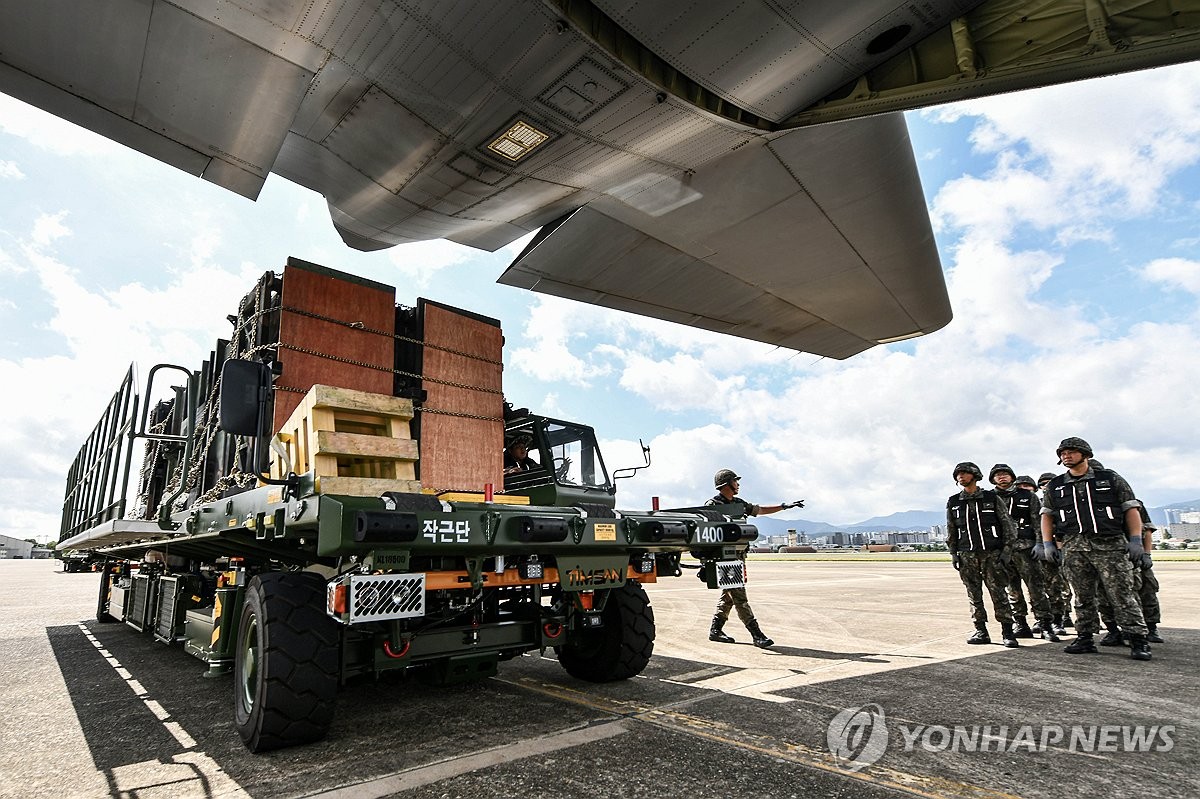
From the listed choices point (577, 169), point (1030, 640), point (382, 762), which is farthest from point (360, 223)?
point (1030, 640)

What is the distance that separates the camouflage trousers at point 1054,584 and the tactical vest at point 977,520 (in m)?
0.96

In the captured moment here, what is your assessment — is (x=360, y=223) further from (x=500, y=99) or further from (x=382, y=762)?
(x=382, y=762)

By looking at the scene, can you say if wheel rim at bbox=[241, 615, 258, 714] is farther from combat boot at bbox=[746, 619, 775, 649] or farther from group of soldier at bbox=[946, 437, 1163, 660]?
group of soldier at bbox=[946, 437, 1163, 660]

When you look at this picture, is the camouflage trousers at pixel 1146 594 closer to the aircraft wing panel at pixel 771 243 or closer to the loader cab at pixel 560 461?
the aircraft wing panel at pixel 771 243

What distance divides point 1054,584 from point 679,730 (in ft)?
21.5

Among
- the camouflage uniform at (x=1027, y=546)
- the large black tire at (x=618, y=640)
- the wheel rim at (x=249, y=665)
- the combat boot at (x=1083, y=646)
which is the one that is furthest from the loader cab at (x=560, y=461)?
the camouflage uniform at (x=1027, y=546)

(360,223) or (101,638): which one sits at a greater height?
(360,223)

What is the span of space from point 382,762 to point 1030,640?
23.5 ft

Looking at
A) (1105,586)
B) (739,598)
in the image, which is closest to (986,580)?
(1105,586)

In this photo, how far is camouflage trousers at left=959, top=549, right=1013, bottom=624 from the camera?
6938mm

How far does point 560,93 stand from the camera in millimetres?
4781

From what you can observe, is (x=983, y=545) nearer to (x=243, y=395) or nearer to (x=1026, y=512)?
(x=1026, y=512)

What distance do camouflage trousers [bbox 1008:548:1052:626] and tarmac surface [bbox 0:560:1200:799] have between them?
0.79 m

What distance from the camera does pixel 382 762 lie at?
3215mm
